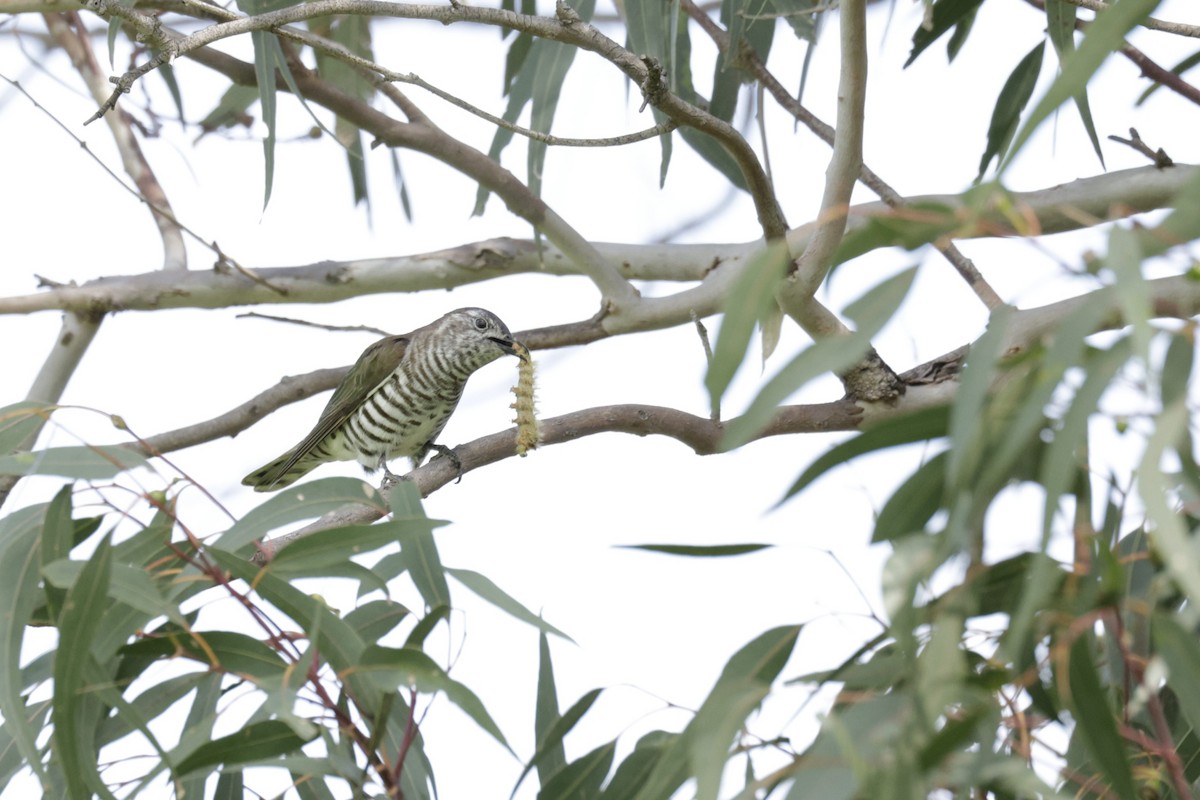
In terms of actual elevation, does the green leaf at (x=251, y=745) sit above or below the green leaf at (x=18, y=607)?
below

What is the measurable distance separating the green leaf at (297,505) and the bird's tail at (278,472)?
10.2ft

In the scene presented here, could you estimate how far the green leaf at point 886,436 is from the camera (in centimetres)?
160

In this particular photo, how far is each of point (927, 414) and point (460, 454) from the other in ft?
6.38

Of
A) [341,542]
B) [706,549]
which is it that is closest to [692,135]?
[341,542]

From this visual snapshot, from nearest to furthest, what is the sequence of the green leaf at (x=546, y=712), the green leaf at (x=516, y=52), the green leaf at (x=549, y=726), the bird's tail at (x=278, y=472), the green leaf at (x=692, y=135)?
1. the green leaf at (x=549, y=726)
2. the green leaf at (x=546, y=712)
3. the green leaf at (x=692, y=135)
4. the green leaf at (x=516, y=52)
5. the bird's tail at (x=278, y=472)

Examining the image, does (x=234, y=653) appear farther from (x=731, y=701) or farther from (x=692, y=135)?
(x=692, y=135)

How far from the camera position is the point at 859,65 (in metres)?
2.61

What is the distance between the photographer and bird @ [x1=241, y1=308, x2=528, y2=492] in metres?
5.12

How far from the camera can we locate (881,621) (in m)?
1.83

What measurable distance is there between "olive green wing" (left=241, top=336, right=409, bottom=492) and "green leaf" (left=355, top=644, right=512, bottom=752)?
10.6 feet

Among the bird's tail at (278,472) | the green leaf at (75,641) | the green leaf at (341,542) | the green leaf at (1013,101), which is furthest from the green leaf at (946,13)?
the bird's tail at (278,472)

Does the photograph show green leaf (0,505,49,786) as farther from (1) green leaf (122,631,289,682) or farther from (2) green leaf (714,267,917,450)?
(2) green leaf (714,267,917,450)

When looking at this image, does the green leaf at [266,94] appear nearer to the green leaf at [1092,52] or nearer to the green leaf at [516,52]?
the green leaf at [516,52]

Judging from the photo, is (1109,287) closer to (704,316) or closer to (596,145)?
(596,145)
